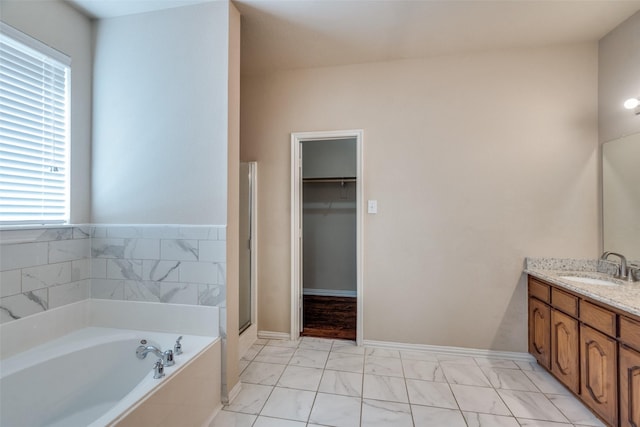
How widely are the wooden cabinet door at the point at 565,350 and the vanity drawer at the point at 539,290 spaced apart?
112mm

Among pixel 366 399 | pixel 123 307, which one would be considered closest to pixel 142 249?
pixel 123 307

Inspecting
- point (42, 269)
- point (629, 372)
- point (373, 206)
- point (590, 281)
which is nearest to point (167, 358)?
point (42, 269)

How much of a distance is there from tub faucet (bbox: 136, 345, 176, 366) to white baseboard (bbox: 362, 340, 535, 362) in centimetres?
168

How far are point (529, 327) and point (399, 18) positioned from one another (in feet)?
8.93

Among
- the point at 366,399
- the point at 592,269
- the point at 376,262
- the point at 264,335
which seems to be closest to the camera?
the point at 366,399

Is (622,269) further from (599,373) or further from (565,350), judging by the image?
(599,373)

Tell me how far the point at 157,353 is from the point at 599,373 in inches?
102

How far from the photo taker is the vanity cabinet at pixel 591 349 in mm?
1401

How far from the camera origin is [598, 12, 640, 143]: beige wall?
190 cm

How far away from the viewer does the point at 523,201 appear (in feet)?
7.48

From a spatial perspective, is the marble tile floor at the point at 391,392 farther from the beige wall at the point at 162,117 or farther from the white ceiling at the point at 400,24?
the white ceiling at the point at 400,24

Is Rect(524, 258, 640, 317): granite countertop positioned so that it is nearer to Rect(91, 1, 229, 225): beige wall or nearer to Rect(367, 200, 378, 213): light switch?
Rect(367, 200, 378, 213): light switch

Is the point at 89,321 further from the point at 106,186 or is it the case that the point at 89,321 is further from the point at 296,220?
the point at 296,220

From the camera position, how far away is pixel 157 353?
150 cm
